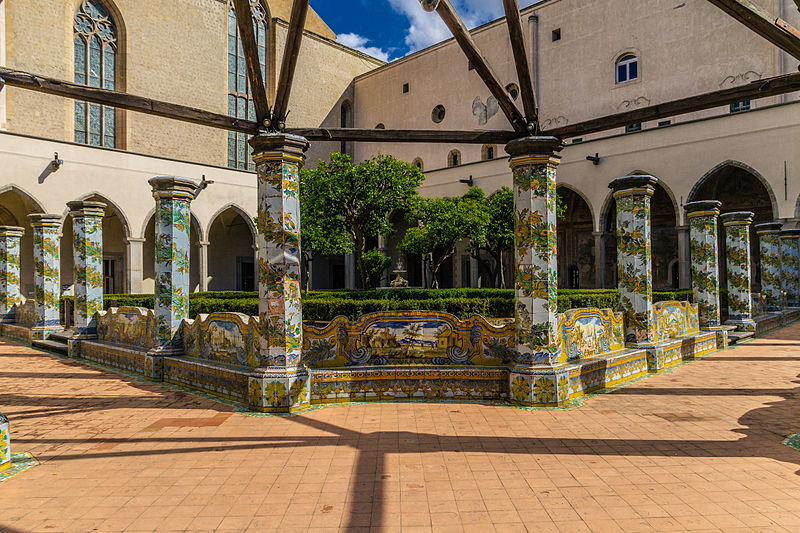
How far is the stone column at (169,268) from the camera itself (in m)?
8.34

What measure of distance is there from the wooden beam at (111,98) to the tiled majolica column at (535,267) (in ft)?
11.6

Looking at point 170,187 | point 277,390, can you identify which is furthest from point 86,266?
point 277,390

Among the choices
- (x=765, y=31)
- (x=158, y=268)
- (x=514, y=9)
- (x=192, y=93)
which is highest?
(x=192, y=93)

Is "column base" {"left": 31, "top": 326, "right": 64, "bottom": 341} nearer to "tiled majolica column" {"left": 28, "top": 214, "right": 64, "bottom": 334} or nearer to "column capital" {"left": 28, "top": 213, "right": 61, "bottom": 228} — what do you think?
"tiled majolica column" {"left": 28, "top": 214, "right": 64, "bottom": 334}

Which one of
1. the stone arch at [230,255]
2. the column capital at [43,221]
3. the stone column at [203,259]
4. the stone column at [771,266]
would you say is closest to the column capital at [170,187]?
the column capital at [43,221]

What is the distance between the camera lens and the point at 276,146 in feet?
21.3

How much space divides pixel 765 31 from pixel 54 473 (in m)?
7.85

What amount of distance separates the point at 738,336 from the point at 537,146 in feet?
28.9

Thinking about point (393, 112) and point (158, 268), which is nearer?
point (158, 268)

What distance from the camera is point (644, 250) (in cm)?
868

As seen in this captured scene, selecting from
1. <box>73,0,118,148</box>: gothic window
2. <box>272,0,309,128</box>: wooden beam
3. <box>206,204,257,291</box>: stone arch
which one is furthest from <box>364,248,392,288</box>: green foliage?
<box>272,0,309,128</box>: wooden beam

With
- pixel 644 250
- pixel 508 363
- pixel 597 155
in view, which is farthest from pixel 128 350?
pixel 597 155

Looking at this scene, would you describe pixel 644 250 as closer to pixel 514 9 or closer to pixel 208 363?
pixel 514 9

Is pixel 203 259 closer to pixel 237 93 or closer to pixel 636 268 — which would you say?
pixel 237 93
